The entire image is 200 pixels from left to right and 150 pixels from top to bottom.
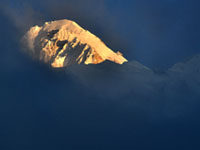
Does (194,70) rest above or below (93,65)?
above

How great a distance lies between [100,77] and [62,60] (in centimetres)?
689

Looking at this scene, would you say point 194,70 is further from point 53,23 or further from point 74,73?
point 53,23

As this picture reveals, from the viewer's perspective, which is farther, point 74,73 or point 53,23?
point 53,23

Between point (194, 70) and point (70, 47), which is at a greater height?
point (194, 70)

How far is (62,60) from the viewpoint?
70750mm

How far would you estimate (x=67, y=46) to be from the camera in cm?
7169

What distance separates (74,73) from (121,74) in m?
8.06

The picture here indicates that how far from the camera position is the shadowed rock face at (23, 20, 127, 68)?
70500 millimetres

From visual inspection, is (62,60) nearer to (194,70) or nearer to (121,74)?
(121,74)

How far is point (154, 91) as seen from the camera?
231 feet

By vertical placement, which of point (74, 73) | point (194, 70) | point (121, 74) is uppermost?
point (194, 70)

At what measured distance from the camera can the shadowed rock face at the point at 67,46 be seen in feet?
231

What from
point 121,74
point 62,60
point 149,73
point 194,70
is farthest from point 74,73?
point 194,70

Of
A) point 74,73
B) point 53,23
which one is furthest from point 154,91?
point 53,23
